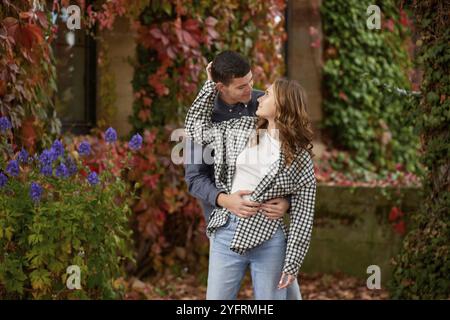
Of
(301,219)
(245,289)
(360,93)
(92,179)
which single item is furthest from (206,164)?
(360,93)

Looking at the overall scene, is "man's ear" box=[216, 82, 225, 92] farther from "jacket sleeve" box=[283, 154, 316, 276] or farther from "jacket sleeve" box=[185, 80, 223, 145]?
"jacket sleeve" box=[283, 154, 316, 276]

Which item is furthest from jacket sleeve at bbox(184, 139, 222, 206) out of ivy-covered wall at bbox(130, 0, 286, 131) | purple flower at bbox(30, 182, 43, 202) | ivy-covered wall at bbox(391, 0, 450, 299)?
ivy-covered wall at bbox(130, 0, 286, 131)

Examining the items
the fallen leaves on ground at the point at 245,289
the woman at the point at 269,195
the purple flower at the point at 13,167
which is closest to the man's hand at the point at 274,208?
the woman at the point at 269,195

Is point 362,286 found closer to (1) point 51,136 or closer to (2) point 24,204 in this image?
(1) point 51,136

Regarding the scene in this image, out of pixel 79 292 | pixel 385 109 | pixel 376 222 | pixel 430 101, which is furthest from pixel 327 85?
pixel 79 292

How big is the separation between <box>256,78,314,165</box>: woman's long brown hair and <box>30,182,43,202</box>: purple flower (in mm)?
1498

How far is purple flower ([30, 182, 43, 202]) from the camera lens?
4258 mm

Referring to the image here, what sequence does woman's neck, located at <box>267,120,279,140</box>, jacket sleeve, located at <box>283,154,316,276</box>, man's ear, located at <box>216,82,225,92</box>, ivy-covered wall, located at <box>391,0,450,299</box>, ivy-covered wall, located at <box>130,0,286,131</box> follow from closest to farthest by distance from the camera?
jacket sleeve, located at <box>283,154,316,276</box>
woman's neck, located at <box>267,120,279,140</box>
man's ear, located at <box>216,82,225,92</box>
ivy-covered wall, located at <box>391,0,450,299</box>
ivy-covered wall, located at <box>130,0,286,131</box>

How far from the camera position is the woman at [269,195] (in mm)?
3275

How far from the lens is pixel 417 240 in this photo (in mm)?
5332

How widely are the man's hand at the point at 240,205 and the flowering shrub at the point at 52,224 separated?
1.28 m

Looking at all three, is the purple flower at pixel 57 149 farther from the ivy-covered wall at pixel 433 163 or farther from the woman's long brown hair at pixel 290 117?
the ivy-covered wall at pixel 433 163

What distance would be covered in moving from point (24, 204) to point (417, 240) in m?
2.42
